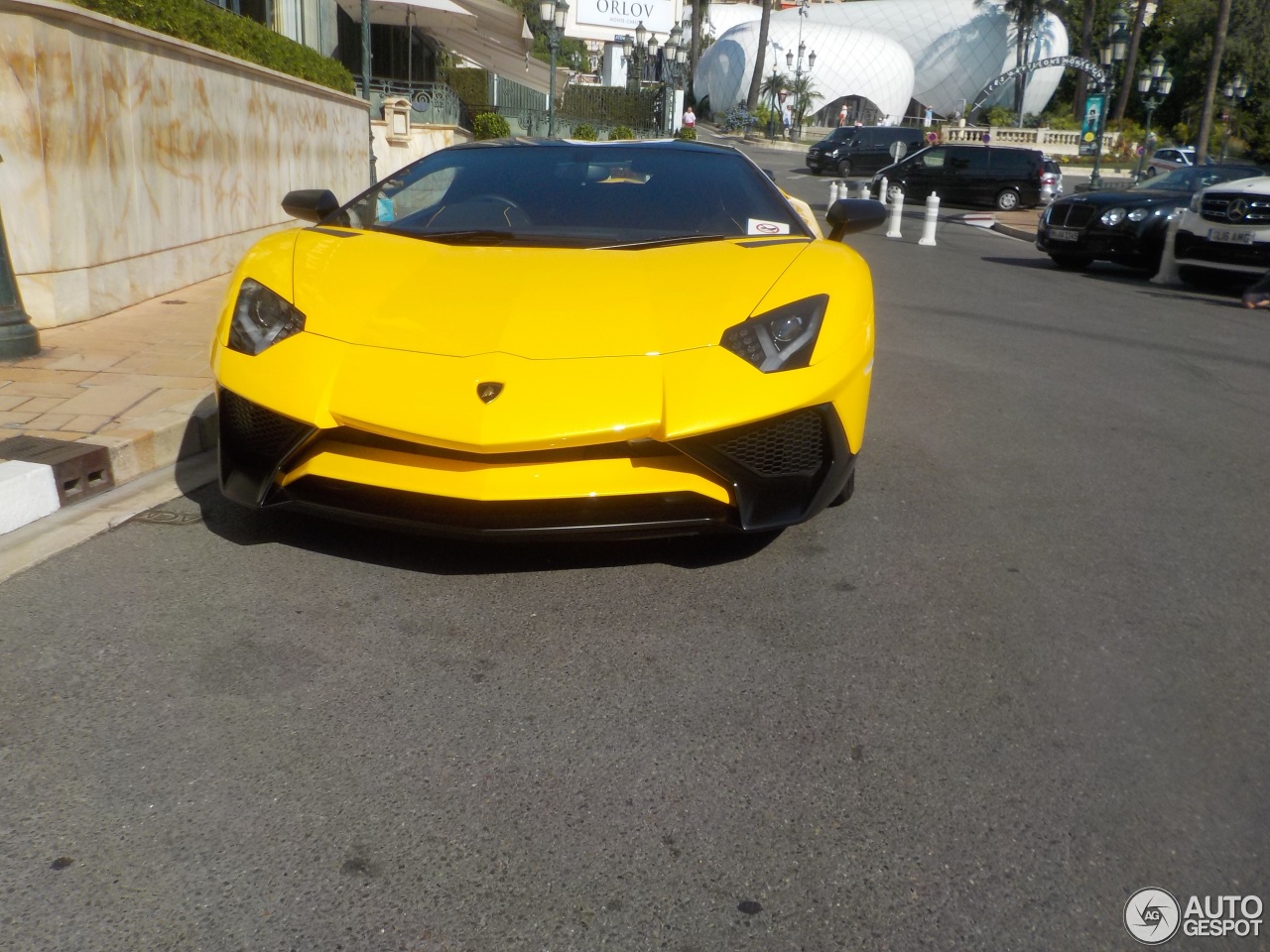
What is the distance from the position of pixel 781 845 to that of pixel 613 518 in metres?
1.16

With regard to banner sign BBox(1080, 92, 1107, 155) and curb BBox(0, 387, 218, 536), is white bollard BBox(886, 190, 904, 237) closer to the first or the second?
banner sign BBox(1080, 92, 1107, 155)

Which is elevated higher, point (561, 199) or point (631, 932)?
point (561, 199)

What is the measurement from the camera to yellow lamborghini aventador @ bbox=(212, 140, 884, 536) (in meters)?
3.00

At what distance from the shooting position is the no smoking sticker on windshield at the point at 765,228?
4203mm

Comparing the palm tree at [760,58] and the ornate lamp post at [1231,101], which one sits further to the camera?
the palm tree at [760,58]

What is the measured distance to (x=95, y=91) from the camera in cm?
682

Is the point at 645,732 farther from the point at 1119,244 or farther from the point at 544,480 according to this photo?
the point at 1119,244

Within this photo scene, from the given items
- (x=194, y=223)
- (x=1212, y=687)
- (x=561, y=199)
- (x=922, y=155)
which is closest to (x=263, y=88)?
(x=194, y=223)

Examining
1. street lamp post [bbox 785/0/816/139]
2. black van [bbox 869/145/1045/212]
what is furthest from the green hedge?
street lamp post [bbox 785/0/816/139]

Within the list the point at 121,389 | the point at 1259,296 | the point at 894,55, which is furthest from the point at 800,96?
the point at 121,389

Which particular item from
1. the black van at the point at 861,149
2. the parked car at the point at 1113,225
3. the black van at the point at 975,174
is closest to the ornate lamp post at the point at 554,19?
the black van at the point at 975,174

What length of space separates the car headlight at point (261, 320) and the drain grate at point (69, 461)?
3.09ft

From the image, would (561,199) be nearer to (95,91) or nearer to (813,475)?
(813,475)

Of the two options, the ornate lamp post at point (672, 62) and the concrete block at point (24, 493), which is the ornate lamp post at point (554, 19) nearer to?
the ornate lamp post at point (672, 62)
